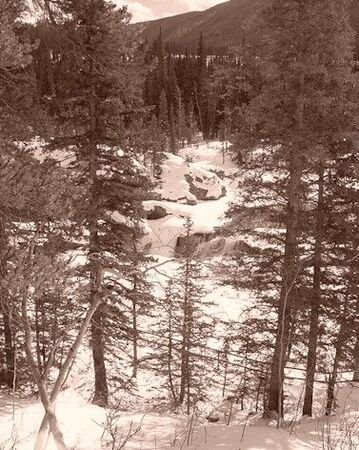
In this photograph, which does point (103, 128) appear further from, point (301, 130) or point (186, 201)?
point (186, 201)

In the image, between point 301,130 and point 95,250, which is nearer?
point 301,130

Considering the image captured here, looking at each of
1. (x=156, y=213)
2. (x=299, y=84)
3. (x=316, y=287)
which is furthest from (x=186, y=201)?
(x=299, y=84)

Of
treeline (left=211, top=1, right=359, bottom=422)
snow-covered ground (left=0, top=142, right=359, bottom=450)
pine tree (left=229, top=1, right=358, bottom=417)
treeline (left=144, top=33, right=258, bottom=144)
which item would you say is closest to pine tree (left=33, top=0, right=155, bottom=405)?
snow-covered ground (left=0, top=142, right=359, bottom=450)

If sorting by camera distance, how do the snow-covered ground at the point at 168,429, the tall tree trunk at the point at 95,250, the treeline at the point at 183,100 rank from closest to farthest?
the snow-covered ground at the point at 168,429
the tall tree trunk at the point at 95,250
the treeline at the point at 183,100

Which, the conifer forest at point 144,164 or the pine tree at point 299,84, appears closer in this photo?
the conifer forest at point 144,164

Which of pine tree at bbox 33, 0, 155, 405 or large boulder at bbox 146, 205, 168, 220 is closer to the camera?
pine tree at bbox 33, 0, 155, 405

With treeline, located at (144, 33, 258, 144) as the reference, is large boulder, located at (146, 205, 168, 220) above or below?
below

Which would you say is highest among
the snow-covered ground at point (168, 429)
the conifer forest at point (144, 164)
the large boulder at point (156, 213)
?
the conifer forest at point (144, 164)

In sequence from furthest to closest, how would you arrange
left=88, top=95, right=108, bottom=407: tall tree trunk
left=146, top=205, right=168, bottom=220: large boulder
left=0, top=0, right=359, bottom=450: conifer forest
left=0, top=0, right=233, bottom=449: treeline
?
1. left=146, top=205, right=168, bottom=220: large boulder
2. left=88, top=95, right=108, bottom=407: tall tree trunk
3. left=0, top=0, right=359, bottom=450: conifer forest
4. left=0, top=0, right=233, bottom=449: treeline

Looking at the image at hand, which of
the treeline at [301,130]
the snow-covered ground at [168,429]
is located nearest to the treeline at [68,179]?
the snow-covered ground at [168,429]

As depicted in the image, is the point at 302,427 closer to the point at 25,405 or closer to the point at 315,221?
the point at 315,221

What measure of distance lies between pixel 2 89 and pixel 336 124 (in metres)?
7.07

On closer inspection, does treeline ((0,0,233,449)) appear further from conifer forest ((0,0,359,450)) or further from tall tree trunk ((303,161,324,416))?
tall tree trunk ((303,161,324,416))

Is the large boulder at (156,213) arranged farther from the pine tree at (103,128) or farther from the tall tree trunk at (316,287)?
the tall tree trunk at (316,287)
